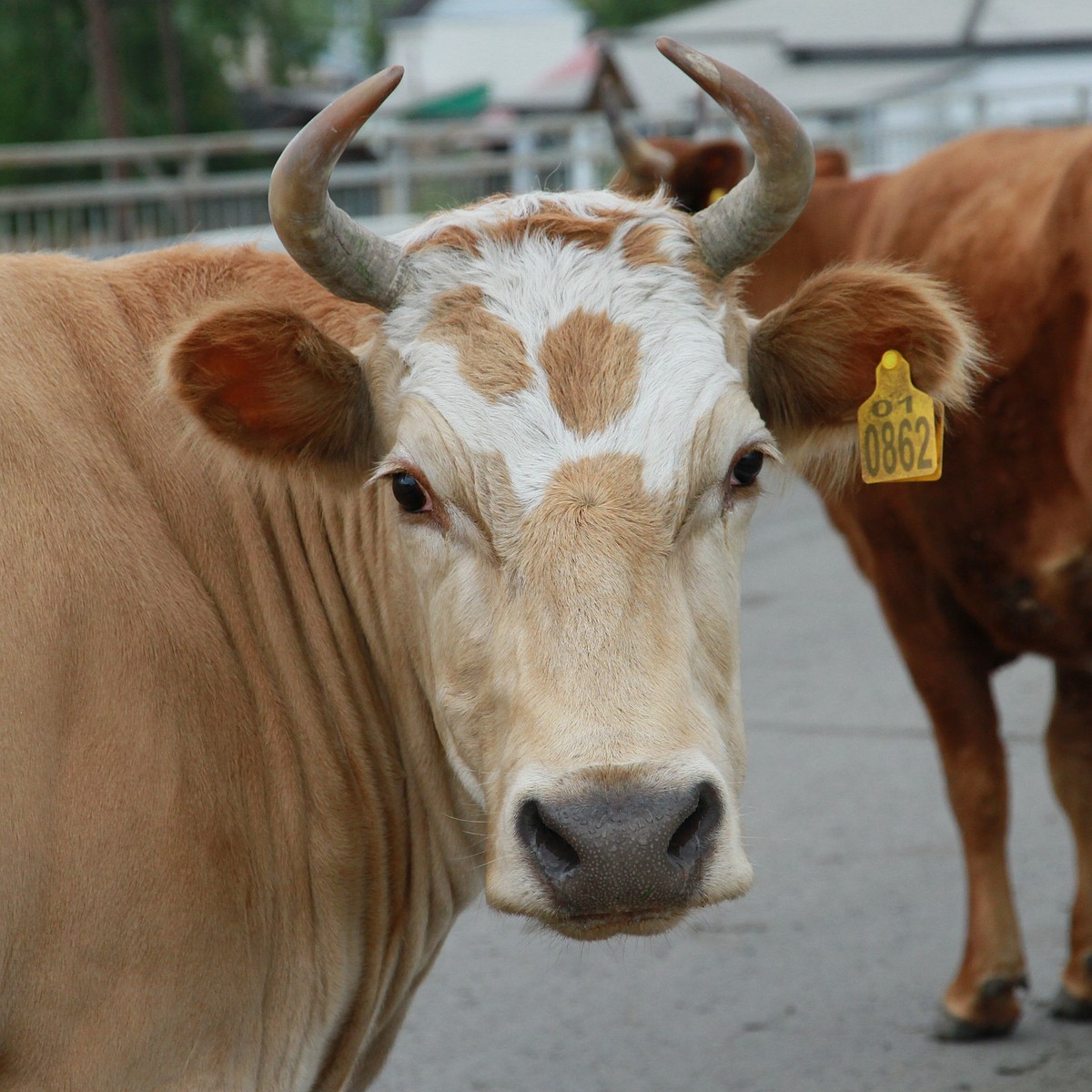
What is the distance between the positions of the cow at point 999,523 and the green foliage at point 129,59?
23.0 metres

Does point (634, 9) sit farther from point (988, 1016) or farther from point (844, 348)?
point (844, 348)

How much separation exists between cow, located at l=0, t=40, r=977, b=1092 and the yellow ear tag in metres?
0.04

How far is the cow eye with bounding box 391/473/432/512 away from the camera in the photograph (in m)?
2.49

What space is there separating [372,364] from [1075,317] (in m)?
1.88

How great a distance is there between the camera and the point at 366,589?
278 centimetres

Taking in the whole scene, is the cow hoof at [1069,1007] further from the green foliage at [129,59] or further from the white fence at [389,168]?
the green foliage at [129,59]

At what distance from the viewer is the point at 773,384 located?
288 centimetres

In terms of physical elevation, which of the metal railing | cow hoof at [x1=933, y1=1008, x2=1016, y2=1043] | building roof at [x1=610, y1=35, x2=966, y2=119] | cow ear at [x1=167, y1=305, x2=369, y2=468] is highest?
cow ear at [x1=167, y1=305, x2=369, y2=468]

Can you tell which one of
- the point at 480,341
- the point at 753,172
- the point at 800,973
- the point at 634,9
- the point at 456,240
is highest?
the point at 753,172

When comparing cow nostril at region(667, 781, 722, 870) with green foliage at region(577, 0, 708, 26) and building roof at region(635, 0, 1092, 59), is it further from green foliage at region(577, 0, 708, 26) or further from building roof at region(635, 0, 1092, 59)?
green foliage at region(577, 0, 708, 26)

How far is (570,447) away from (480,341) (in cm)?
28

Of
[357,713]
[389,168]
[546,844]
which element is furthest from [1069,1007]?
[389,168]

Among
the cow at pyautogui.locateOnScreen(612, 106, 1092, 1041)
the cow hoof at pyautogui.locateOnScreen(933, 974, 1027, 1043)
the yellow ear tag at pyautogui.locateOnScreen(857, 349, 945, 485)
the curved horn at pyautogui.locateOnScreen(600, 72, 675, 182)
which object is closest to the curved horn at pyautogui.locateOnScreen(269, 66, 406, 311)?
the yellow ear tag at pyautogui.locateOnScreen(857, 349, 945, 485)

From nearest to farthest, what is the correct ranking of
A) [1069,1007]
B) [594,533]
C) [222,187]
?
1. [594,533]
2. [1069,1007]
3. [222,187]
